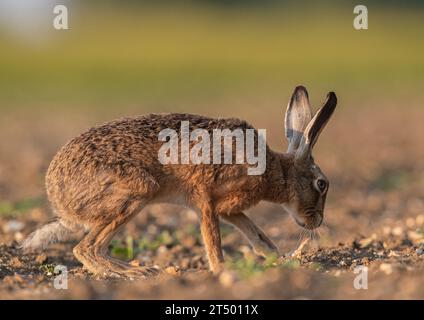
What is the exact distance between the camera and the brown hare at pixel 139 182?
7777mm

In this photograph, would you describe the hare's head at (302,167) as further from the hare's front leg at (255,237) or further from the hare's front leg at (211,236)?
the hare's front leg at (211,236)

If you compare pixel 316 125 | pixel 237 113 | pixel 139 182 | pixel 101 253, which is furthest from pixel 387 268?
pixel 237 113

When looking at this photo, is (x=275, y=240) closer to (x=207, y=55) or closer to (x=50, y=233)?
(x=50, y=233)

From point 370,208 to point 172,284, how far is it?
6.49m

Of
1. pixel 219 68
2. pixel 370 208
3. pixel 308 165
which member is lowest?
pixel 370 208

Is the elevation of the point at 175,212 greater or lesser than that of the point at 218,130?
lesser

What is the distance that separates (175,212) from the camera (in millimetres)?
11992

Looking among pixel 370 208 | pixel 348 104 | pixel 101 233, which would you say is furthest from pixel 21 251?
pixel 348 104

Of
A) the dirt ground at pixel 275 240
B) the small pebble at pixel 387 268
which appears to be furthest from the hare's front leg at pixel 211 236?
the small pebble at pixel 387 268

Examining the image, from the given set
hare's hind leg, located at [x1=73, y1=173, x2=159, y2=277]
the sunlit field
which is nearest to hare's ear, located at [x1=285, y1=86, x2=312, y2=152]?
the sunlit field

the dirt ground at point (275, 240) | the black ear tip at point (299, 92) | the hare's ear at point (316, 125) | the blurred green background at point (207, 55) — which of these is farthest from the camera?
the blurred green background at point (207, 55)

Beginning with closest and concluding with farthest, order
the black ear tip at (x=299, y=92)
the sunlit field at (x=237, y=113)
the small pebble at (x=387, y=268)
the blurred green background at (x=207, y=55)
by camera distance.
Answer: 1. the small pebble at (x=387, y=268)
2. the sunlit field at (x=237, y=113)
3. the black ear tip at (x=299, y=92)
4. the blurred green background at (x=207, y=55)

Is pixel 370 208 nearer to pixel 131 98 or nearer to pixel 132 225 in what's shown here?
pixel 132 225

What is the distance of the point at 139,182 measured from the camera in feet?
25.2
